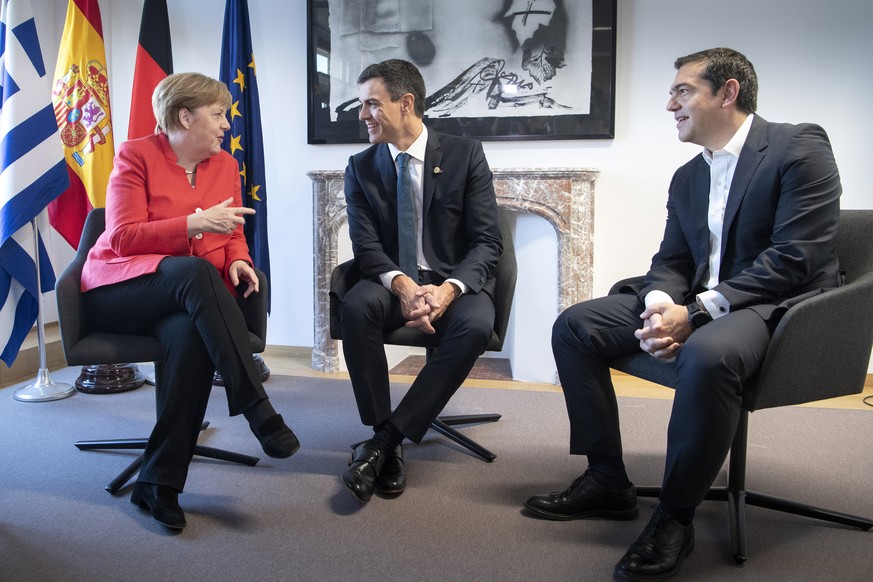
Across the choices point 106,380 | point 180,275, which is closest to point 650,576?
point 180,275

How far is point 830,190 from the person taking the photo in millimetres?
1724

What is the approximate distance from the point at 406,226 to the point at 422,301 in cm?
33

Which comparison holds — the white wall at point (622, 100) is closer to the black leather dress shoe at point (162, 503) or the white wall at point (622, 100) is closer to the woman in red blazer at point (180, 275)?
the woman in red blazer at point (180, 275)

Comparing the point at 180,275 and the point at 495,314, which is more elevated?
the point at 180,275

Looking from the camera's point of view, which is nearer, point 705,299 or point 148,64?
point 705,299

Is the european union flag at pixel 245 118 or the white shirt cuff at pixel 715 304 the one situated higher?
the european union flag at pixel 245 118

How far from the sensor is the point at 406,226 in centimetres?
235

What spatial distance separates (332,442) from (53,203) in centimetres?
193

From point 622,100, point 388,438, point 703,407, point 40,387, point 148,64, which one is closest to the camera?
point 703,407

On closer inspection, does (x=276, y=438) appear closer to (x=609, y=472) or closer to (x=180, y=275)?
(x=180, y=275)

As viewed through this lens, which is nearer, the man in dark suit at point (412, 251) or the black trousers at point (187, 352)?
the black trousers at point (187, 352)

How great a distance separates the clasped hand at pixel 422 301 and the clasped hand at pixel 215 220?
533 mm

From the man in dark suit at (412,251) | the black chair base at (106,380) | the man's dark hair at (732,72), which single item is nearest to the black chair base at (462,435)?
the man in dark suit at (412,251)

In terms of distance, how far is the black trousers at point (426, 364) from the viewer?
2.04 m
